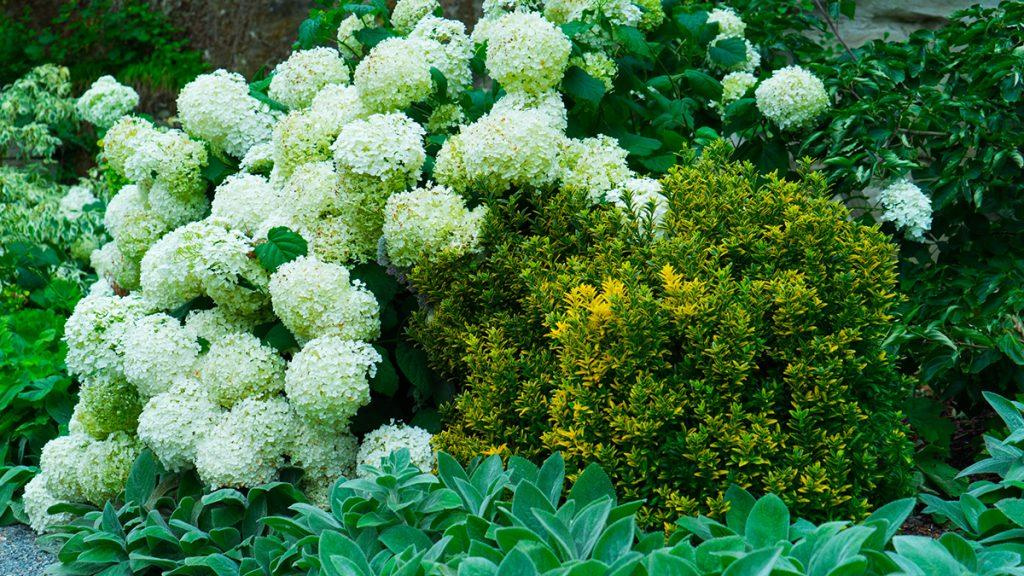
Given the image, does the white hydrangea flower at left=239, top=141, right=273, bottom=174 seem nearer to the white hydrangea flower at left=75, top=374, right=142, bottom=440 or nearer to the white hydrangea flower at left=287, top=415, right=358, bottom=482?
the white hydrangea flower at left=75, top=374, right=142, bottom=440

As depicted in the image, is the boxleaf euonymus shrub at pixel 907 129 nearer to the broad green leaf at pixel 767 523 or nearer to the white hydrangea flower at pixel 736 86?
the white hydrangea flower at pixel 736 86

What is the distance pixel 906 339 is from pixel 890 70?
1.43 meters

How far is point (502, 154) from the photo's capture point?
3.37 m

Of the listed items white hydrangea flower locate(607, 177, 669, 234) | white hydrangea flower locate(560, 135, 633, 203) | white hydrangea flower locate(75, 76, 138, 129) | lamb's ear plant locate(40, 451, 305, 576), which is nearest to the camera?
lamb's ear plant locate(40, 451, 305, 576)

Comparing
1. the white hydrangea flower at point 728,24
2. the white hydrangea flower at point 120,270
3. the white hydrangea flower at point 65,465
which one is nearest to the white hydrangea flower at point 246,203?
the white hydrangea flower at point 120,270

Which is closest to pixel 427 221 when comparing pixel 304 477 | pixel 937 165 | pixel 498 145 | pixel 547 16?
pixel 498 145

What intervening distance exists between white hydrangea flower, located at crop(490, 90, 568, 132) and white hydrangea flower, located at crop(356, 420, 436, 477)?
1.21 m

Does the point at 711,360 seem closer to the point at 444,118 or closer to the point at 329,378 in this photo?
the point at 329,378

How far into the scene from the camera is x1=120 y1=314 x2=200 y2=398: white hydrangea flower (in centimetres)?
359

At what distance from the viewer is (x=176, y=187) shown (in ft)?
14.1

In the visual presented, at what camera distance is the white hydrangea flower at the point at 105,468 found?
3781 millimetres

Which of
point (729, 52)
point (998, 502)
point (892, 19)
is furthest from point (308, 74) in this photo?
point (892, 19)

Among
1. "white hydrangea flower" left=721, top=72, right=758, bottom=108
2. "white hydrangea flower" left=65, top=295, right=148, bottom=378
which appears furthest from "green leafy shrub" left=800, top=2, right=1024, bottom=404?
"white hydrangea flower" left=65, top=295, right=148, bottom=378

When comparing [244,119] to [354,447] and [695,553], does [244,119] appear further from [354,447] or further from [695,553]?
[695,553]
